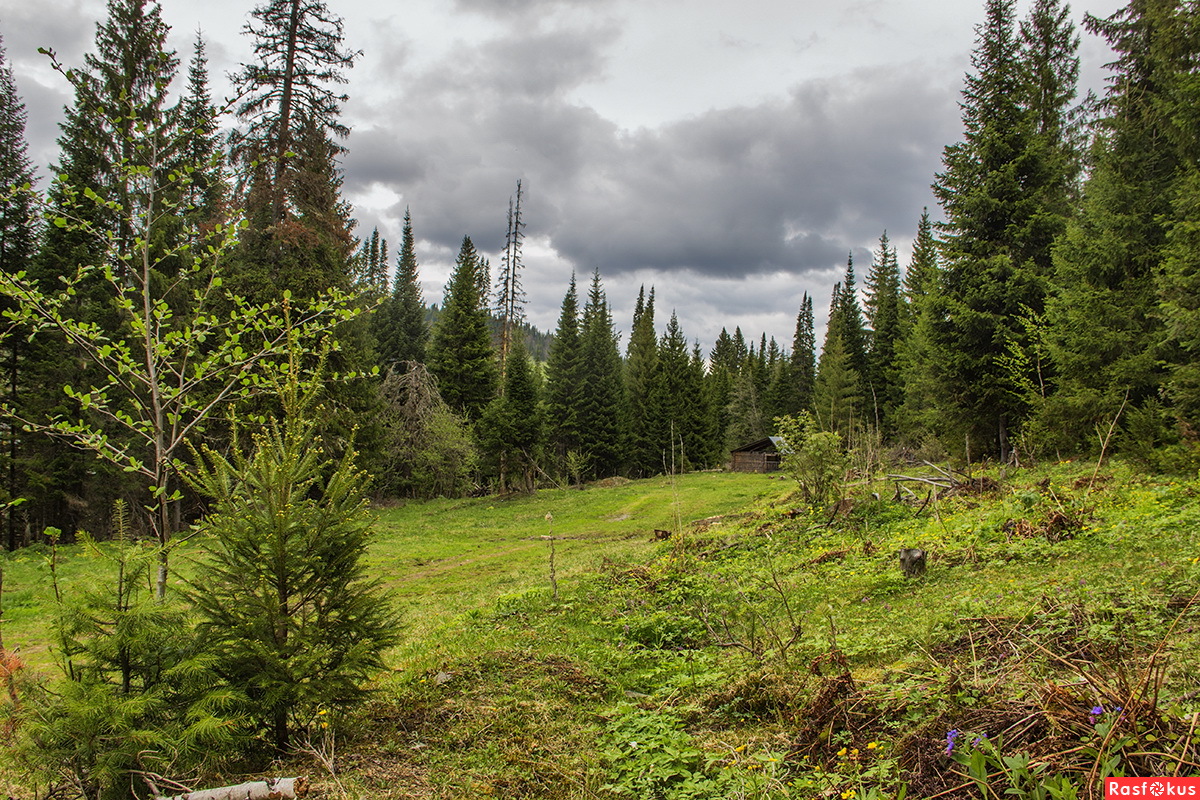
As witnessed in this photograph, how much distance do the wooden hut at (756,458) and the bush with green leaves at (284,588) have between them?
1726 inches

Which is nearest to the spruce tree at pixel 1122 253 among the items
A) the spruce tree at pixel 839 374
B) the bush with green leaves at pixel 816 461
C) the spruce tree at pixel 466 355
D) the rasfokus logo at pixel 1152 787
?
the bush with green leaves at pixel 816 461

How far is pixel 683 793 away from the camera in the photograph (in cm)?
342

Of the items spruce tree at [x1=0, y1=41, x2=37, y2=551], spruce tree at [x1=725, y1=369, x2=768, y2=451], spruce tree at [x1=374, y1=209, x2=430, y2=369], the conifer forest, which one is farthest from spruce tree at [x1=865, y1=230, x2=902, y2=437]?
spruce tree at [x1=0, y1=41, x2=37, y2=551]

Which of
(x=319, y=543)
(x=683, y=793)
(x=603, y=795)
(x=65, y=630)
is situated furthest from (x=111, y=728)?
(x=683, y=793)

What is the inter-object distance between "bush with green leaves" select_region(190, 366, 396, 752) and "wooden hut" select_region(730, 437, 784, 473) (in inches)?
1726

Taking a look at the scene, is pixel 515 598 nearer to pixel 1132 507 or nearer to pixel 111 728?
pixel 111 728

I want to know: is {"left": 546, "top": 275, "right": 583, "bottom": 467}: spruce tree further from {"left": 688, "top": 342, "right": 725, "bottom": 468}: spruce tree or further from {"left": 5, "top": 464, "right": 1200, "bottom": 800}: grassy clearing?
{"left": 5, "top": 464, "right": 1200, "bottom": 800}: grassy clearing

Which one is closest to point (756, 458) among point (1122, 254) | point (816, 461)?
point (1122, 254)

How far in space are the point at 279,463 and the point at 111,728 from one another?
1711mm

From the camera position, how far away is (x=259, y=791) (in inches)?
126

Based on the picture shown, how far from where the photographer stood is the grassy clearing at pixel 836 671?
2920mm

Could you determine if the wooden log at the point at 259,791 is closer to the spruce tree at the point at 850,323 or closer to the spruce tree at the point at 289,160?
the spruce tree at the point at 289,160

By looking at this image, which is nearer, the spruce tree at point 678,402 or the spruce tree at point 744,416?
the spruce tree at point 678,402

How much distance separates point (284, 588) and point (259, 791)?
3.86 feet
